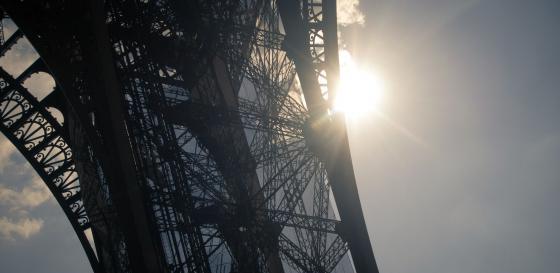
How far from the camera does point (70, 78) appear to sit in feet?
22.3

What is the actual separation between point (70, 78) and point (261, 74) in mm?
3217

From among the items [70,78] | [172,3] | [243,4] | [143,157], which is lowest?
[143,157]

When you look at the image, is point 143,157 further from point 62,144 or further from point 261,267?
point 62,144

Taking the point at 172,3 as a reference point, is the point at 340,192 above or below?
below

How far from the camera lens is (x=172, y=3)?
7426 mm

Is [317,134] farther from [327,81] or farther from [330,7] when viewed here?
[330,7]

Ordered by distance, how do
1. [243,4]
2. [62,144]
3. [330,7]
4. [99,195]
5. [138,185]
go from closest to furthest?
[138,185] → [330,7] → [243,4] → [99,195] → [62,144]

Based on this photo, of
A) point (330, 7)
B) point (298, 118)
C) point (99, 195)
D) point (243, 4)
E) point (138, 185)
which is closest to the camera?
point (138, 185)

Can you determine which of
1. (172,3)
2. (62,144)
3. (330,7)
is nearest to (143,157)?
(172,3)

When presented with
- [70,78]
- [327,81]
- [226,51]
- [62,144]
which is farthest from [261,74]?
[62,144]

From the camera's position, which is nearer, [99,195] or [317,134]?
[317,134]

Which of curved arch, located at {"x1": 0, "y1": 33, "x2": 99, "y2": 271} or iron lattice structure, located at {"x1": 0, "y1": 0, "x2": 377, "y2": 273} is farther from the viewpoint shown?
curved arch, located at {"x1": 0, "y1": 33, "x2": 99, "y2": 271}

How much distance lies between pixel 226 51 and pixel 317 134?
2.20 metres

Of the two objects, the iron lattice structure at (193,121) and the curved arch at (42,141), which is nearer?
the iron lattice structure at (193,121)
